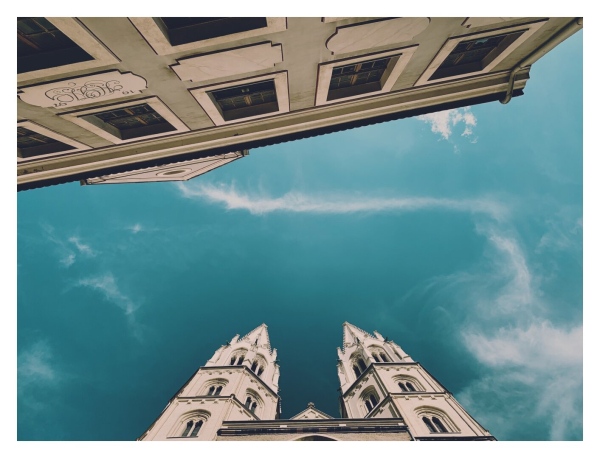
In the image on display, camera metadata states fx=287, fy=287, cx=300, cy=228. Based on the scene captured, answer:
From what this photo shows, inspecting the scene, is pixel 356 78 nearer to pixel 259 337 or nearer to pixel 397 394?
pixel 397 394

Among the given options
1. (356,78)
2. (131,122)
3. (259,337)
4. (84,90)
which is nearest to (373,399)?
(259,337)

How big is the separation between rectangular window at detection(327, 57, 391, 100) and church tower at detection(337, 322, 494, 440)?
23.4 m

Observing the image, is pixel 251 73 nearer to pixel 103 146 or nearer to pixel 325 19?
pixel 325 19

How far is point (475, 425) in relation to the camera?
22969 millimetres

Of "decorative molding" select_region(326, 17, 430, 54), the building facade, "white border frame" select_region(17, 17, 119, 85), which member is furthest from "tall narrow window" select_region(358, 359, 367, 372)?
"white border frame" select_region(17, 17, 119, 85)

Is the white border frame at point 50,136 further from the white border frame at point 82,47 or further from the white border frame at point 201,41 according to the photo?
the white border frame at point 201,41

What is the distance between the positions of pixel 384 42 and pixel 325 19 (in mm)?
2213

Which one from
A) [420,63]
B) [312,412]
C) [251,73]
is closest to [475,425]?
[312,412]

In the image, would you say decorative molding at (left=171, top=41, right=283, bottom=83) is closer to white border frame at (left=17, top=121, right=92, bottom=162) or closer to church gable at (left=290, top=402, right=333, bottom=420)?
white border frame at (left=17, top=121, right=92, bottom=162)

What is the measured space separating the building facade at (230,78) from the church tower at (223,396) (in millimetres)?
21221

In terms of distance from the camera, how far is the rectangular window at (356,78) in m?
9.62

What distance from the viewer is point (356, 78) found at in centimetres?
1043

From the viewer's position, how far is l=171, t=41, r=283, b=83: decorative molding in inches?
288

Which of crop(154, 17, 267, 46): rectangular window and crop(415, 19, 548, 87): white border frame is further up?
crop(415, 19, 548, 87): white border frame
